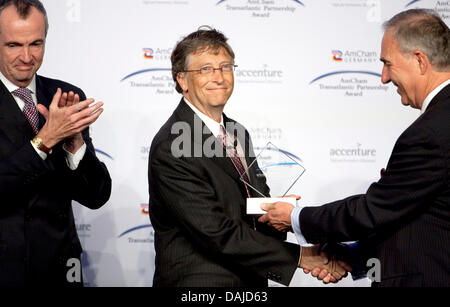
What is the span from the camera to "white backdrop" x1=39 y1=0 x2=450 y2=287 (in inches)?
185

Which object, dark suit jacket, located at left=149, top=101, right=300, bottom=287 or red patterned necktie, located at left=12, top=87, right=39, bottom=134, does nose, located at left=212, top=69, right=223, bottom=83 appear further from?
red patterned necktie, located at left=12, top=87, right=39, bottom=134

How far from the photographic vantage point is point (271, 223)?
9.99 feet

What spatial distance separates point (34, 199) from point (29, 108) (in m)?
0.47

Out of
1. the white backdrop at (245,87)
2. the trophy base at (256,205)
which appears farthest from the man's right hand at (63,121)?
the white backdrop at (245,87)

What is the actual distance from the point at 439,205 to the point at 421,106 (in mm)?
499

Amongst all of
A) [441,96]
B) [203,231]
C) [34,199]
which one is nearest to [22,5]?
[34,199]

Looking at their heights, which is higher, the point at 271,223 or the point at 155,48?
the point at 155,48

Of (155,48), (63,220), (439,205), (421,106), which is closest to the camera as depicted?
(439,205)

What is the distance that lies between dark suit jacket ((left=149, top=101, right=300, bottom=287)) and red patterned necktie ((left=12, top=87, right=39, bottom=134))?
0.63 meters

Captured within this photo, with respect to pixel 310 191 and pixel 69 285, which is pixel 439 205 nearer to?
pixel 69 285

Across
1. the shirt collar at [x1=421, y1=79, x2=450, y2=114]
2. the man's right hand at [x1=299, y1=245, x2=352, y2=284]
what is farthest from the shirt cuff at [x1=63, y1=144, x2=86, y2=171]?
the shirt collar at [x1=421, y1=79, x2=450, y2=114]

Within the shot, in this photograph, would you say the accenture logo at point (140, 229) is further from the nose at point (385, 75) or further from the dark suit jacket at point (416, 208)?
the nose at point (385, 75)
